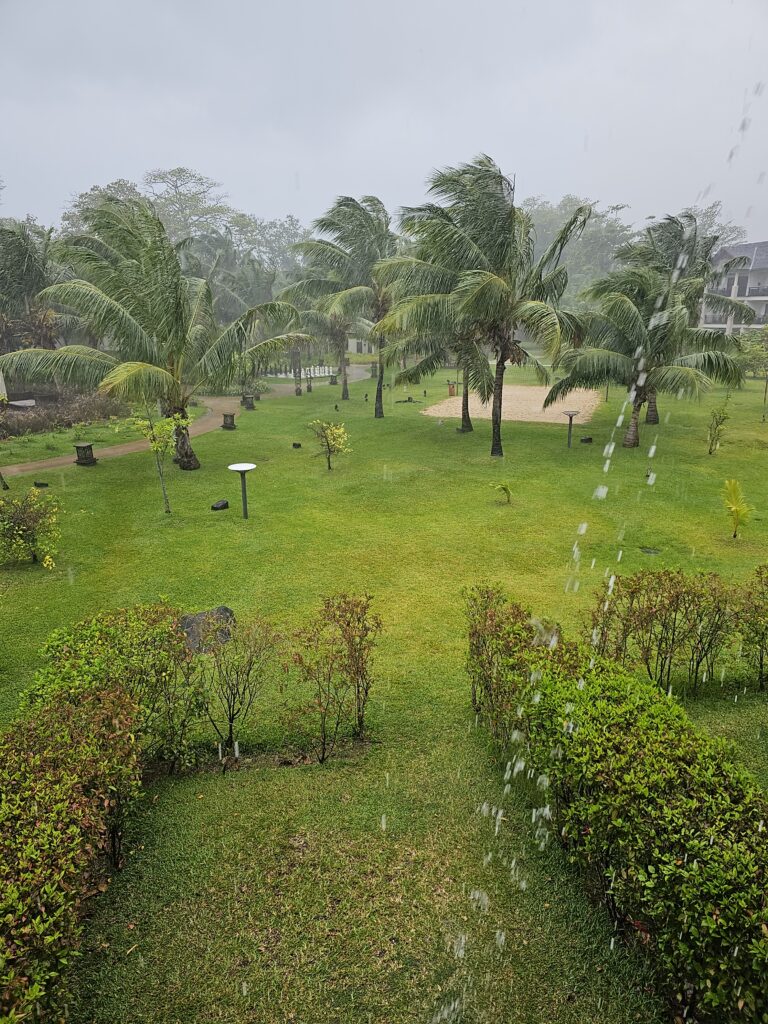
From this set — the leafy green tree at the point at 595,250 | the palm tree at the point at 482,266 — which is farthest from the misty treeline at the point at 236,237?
the palm tree at the point at 482,266

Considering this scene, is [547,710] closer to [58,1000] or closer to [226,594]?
[58,1000]

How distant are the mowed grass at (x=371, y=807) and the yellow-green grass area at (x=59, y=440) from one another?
6.39m

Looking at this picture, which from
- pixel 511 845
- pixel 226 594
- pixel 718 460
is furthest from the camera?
pixel 718 460

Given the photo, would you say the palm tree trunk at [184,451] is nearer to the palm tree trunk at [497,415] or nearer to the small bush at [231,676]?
the palm tree trunk at [497,415]

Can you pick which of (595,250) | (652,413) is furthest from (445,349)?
(595,250)

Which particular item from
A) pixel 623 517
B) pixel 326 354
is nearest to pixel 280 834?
pixel 623 517

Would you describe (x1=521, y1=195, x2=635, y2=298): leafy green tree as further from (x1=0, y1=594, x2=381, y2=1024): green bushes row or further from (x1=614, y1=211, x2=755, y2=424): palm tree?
(x1=0, y1=594, x2=381, y2=1024): green bushes row

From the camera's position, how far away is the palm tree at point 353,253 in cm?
2345

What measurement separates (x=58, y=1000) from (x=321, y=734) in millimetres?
3341

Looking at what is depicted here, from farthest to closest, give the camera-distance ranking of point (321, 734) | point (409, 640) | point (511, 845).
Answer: point (409, 640) < point (321, 734) < point (511, 845)

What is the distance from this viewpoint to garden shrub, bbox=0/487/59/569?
35.6ft

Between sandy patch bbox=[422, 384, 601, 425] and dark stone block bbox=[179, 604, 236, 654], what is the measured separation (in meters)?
19.5

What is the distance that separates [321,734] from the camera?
6.43m

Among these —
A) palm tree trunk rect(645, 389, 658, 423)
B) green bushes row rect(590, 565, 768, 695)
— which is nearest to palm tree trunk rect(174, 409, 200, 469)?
green bushes row rect(590, 565, 768, 695)
